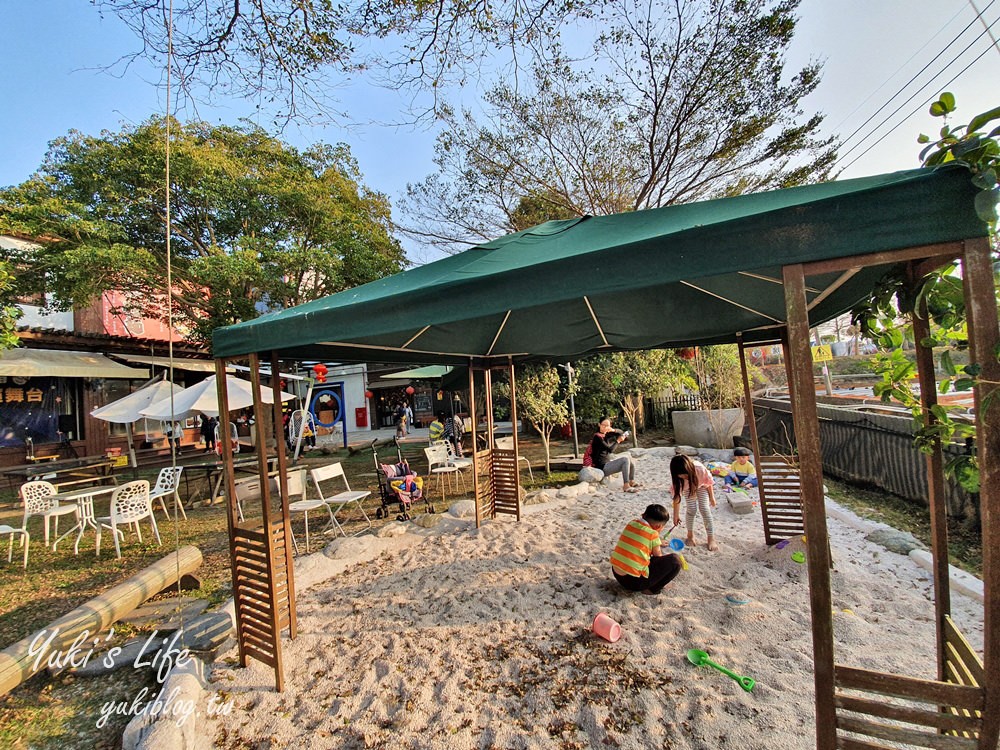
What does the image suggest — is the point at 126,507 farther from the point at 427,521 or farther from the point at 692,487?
the point at 692,487

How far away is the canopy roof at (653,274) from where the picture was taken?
141 centimetres

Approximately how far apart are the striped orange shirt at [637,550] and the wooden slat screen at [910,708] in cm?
179

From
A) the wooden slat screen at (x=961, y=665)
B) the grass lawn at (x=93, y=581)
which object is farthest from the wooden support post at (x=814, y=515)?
the grass lawn at (x=93, y=581)

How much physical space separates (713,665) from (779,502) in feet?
7.40

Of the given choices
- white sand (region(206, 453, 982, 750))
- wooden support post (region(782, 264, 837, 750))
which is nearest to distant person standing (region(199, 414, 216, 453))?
white sand (region(206, 453, 982, 750))

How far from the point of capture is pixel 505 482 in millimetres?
5730

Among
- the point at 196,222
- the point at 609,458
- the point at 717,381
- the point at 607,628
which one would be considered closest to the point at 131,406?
the point at 196,222

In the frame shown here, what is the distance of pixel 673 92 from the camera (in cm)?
843

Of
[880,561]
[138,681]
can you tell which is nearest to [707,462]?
[880,561]

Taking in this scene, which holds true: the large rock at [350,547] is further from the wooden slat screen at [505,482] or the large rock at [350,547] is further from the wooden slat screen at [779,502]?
the wooden slat screen at [779,502]

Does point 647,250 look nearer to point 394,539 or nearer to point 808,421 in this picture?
point 808,421

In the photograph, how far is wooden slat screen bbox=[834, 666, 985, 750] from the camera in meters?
1.38

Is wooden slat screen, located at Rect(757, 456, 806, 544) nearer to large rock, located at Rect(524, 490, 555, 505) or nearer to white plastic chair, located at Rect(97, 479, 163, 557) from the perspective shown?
large rock, located at Rect(524, 490, 555, 505)

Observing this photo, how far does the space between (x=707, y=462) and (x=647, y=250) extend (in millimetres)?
7622
